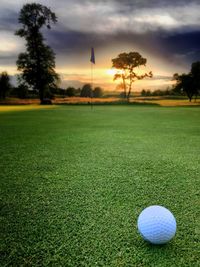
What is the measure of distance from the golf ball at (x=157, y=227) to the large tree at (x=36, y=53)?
35.0m

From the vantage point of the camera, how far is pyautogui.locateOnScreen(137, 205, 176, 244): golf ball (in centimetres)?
187

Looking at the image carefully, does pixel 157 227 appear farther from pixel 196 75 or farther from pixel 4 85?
pixel 4 85

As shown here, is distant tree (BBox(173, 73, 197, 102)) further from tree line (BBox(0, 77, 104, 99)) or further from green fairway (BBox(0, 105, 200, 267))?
green fairway (BBox(0, 105, 200, 267))

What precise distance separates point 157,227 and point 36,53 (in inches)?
1531

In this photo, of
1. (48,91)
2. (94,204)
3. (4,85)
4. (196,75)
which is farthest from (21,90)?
(94,204)

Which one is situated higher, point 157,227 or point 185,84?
point 185,84

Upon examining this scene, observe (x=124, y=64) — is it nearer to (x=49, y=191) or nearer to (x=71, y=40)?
(x=71, y=40)

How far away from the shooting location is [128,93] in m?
42.5

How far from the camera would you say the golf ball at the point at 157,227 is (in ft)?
6.14

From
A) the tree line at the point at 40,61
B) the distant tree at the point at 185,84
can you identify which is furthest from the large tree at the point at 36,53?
the distant tree at the point at 185,84

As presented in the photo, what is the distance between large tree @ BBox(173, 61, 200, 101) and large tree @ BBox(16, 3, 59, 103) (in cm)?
2555

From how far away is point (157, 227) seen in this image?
1876mm

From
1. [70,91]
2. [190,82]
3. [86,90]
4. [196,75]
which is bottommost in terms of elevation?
[70,91]

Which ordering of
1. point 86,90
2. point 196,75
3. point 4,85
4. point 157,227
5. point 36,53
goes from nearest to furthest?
point 157,227 → point 36,53 → point 196,75 → point 86,90 → point 4,85
